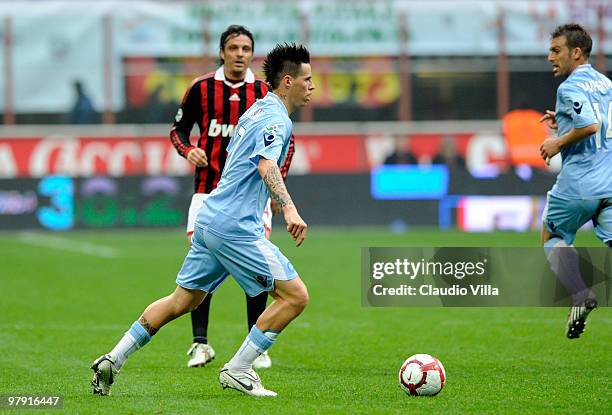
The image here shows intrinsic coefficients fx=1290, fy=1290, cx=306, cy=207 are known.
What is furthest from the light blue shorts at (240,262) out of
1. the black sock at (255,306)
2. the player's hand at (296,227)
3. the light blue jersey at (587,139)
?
the light blue jersey at (587,139)

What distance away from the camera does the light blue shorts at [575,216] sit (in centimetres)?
897

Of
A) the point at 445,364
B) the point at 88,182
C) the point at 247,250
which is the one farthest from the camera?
the point at 88,182

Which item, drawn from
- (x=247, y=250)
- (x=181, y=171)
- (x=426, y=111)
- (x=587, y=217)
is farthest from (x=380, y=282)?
(x=426, y=111)

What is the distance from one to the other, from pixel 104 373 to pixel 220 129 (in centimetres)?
251

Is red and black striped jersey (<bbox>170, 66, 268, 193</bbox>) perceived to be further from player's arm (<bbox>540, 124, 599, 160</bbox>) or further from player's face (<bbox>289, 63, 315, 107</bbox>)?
player's arm (<bbox>540, 124, 599, 160</bbox>)

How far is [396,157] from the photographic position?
953 inches

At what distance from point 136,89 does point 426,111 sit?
20.7 feet

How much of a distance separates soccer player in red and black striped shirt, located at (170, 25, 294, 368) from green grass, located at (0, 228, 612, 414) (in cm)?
48

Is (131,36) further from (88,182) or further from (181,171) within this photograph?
(88,182)

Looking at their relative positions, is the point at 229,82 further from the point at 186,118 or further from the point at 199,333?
the point at 199,333

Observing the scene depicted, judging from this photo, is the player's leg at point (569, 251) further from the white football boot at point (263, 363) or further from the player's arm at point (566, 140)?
the white football boot at point (263, 363)

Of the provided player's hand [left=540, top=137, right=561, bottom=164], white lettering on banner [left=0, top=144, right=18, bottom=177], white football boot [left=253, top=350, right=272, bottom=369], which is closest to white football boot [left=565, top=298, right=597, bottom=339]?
player's hand [left=540, top=137, right=561, bottom=164]

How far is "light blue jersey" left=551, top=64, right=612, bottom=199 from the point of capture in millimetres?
8766

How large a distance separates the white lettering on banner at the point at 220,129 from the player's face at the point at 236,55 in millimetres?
359
